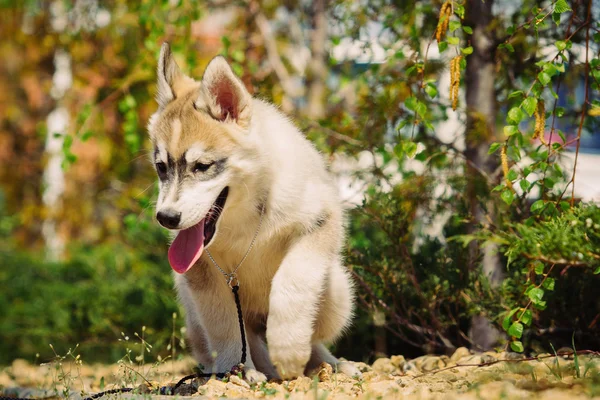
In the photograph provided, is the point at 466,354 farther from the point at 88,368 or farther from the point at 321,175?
the point at 88,368

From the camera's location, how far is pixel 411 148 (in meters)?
3.67

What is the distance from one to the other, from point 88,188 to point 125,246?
11.9 feet

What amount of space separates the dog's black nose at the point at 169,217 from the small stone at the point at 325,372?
1076mm

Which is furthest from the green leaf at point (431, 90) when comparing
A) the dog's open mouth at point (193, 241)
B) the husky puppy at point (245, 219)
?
the dog's open mouth at point (193, 241)

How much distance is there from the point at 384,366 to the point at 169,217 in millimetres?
1840

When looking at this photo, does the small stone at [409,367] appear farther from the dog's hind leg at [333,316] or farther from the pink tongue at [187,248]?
the pink tongue at [187,248]

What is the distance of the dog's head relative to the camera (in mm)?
3221

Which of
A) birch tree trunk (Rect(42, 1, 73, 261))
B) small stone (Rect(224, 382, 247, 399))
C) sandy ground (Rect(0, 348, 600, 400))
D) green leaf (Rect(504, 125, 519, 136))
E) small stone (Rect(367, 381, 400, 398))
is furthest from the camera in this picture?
birch tree trunk (Rect(42, 1, 73, 261))

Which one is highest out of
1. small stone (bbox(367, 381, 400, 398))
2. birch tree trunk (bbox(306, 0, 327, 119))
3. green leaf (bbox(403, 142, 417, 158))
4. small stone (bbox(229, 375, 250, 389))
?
birch tree trunk (bbox(306, 0, 327, 119))

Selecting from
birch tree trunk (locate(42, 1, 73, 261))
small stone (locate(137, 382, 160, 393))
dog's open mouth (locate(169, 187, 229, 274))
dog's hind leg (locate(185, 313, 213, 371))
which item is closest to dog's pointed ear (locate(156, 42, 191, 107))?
dog's open mouth (locate(169, 187, 229, 274))

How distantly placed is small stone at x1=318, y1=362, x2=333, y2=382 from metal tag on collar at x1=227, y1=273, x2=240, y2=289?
0.61 meters

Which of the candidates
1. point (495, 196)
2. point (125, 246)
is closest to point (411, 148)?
point (495, 196)

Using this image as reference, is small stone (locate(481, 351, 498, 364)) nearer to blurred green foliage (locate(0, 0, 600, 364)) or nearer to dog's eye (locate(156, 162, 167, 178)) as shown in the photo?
blurred green foliage (locate(0, 0, 600, 364))

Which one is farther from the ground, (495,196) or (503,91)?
(503,91)
